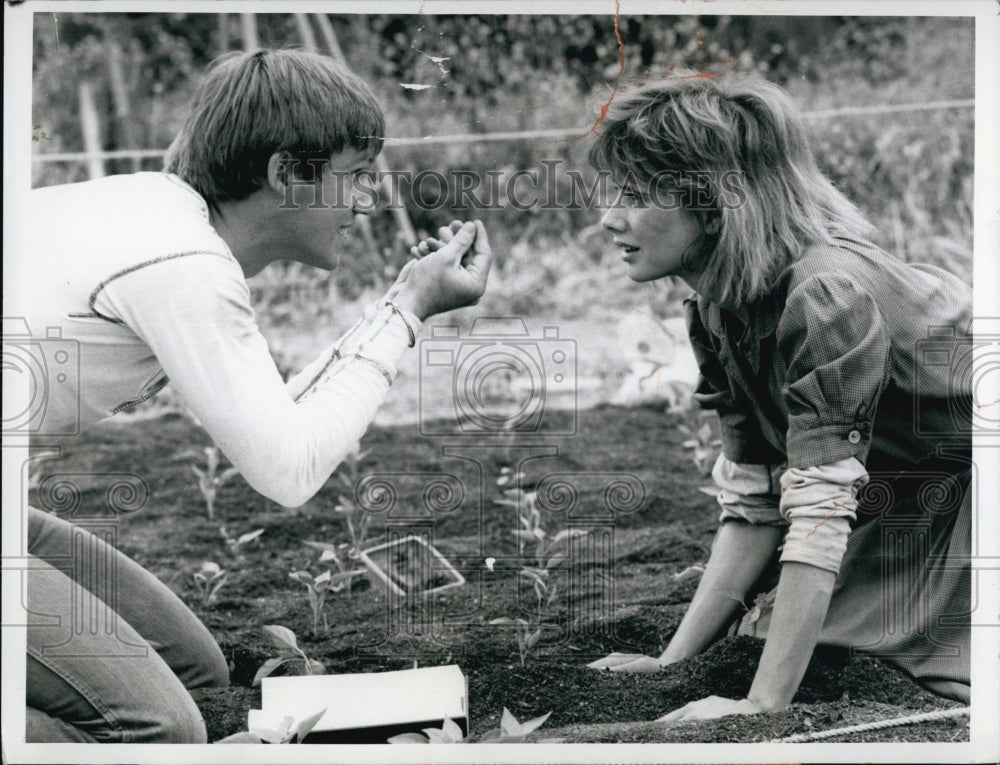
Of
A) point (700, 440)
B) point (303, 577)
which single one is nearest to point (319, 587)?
point (303, 577)

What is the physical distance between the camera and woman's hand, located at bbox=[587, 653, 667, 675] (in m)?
2.60

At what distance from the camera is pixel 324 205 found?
220 centimetres

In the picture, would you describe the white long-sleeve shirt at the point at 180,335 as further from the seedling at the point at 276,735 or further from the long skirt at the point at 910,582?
the long skirt at the point at 910,582

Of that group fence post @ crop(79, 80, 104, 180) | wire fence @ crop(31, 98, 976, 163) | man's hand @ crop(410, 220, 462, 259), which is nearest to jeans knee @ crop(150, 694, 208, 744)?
man's hand @ crop(410, 220, 462, 259)

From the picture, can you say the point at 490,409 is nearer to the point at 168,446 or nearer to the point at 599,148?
the point at 168,446

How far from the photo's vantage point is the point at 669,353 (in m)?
4.14

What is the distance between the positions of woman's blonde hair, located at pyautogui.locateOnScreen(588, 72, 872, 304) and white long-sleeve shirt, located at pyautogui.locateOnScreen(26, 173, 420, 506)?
60 cm

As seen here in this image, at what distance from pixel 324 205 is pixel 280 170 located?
99 mm

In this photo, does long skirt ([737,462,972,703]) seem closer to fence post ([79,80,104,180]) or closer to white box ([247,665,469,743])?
white box ([247,665,469,743])

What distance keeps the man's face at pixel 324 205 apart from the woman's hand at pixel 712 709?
3.59ft

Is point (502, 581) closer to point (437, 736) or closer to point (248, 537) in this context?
point (248, 537)

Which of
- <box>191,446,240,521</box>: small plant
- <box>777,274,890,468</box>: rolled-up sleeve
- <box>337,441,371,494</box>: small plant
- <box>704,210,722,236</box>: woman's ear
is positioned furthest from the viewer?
<box>337,441,371,494</box>: small plant

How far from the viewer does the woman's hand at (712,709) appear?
2.23m

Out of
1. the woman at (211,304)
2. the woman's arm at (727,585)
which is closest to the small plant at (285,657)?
the woman at (211,304)
